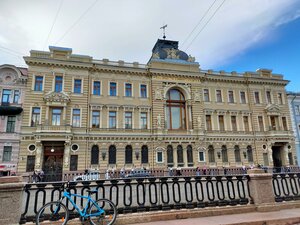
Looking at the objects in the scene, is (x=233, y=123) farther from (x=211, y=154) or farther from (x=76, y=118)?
(x=76, y=118)

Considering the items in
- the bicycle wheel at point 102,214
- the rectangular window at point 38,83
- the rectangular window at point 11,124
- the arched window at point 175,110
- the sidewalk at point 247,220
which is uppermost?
the rectangular window at point 38,83

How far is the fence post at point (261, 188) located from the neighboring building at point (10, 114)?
25.2 m

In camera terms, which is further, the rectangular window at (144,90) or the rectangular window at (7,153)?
the rectangular window at (144,90)

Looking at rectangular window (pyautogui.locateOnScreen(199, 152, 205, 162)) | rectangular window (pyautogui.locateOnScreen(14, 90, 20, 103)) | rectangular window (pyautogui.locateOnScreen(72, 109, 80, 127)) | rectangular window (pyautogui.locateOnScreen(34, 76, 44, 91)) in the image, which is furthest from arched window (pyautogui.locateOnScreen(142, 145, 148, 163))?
rectangular window (pyautogui.locateOnScreen(14, 90, 20, 103))

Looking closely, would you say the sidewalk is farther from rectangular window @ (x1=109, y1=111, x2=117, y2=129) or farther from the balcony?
rectangular window @ (x1=109, y1=111, x2=117, y2=129)

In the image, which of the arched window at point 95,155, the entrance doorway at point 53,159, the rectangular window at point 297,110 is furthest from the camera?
the rectangular window at point 297,110

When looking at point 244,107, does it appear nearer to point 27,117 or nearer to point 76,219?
point 27,117

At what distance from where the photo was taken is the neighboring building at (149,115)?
2588cm

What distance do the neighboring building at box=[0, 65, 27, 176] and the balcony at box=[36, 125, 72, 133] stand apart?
3060mm

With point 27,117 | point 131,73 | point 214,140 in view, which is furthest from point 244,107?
point 27,117

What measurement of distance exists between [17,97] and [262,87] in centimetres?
3778

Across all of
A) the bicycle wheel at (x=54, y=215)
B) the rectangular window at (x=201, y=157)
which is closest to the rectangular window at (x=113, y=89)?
the rectangular window at (x=201, y=157)

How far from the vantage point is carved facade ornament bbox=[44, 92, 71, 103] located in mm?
26237

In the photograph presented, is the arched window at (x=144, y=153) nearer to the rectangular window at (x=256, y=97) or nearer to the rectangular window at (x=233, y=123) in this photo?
the rectangular window at (x=233, y=123)
